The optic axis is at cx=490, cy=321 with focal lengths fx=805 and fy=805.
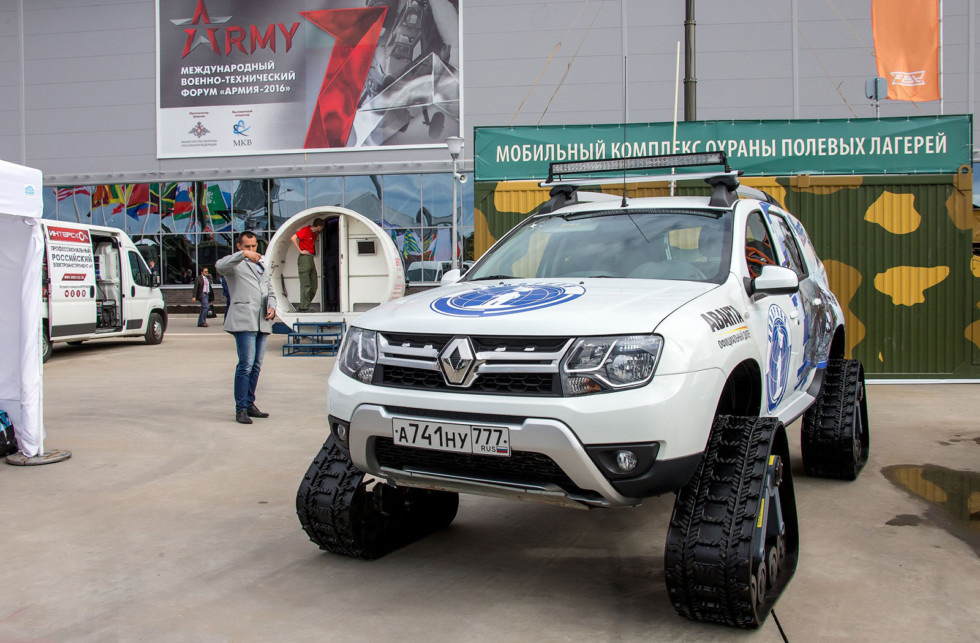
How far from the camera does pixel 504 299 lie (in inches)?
140

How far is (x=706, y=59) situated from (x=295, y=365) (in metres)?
20.8

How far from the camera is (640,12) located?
28125 mm

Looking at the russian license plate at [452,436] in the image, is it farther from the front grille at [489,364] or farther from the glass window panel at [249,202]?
the glass window panel at [249,202]

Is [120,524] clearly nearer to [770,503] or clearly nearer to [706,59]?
[770,503]

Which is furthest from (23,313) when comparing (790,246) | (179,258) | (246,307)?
(179,258)

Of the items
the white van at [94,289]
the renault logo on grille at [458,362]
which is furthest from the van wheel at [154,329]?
the renault logo on grille at [458,362]

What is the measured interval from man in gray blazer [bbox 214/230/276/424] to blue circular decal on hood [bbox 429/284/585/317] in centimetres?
414

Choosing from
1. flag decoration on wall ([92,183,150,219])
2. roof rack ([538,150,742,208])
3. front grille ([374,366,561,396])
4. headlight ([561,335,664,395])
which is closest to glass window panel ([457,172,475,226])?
flag decoration on wall ([92,183,150,219])

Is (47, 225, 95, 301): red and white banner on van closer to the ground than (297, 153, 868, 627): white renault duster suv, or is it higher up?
higher up

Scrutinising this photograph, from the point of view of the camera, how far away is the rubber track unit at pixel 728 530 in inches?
119

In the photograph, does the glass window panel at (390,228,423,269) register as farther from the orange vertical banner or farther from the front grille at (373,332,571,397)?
the front grille at (373,332,571,397)

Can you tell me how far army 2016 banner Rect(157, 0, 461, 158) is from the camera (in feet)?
94.5

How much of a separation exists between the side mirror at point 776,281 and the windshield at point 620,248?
6.9 inches

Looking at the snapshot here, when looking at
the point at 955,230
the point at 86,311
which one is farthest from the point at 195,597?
the point at 86,311
